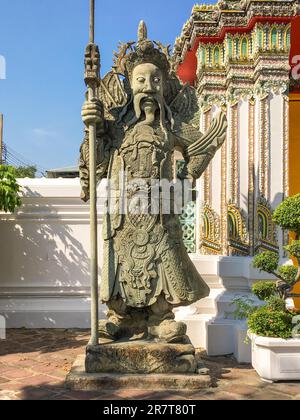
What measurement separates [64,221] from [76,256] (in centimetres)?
52

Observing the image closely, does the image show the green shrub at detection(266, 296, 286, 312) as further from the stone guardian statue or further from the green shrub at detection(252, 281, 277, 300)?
the stone guardian statue

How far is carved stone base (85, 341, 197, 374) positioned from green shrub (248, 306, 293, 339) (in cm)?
68

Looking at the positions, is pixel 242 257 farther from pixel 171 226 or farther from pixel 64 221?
pixel 64 221

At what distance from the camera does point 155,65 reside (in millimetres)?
4152

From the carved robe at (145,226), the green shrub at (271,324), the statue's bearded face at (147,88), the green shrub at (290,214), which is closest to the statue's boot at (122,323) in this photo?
the carved robe at (145,226)

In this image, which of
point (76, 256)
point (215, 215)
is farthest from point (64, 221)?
point (215, 215)

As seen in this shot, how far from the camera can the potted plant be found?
3.90 metres

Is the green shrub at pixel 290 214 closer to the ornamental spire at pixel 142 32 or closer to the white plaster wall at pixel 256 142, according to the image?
the white plaster wall at pixel 256 142

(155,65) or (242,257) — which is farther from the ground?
(155,65)

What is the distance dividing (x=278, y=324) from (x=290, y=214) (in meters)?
0.98

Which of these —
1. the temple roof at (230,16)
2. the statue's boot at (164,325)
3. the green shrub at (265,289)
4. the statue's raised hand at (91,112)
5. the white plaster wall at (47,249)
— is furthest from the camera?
the white plaster wall at (47,249)

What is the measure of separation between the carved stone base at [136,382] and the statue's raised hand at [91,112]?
2.11 meters

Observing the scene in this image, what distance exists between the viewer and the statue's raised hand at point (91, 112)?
3.77 m
